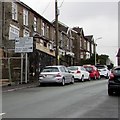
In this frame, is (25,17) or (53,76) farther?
(25,17)

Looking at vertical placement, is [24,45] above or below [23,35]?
below

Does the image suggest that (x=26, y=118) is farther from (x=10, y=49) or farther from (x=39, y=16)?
(x=39, y=16)

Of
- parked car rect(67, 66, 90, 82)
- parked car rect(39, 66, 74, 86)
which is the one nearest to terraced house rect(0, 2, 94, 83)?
parked car rect(39, 66, 74, 86)

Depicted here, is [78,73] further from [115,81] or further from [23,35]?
[115,81]

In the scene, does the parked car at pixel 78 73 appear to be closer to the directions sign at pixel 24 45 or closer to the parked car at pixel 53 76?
the parked car at pixel 53 76

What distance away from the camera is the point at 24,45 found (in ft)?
92.7

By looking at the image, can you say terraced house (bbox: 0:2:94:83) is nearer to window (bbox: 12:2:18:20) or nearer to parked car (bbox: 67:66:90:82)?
window (bbox: 12:2:18:20)

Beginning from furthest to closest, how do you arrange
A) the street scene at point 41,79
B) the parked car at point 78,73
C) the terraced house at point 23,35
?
the parked car at point 78,73 → the terraced house at point 23,35 → the street scene at point 41,79

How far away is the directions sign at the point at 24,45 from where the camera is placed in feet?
92.5

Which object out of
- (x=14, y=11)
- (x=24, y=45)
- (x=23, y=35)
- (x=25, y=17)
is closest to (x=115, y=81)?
(x=24, y=45)

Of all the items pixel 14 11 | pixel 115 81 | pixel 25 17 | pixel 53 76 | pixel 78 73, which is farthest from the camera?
pixel 25 17

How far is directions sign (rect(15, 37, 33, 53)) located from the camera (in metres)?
28.2

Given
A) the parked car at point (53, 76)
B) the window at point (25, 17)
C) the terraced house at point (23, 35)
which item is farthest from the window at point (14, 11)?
the parked car at point (53, 76)

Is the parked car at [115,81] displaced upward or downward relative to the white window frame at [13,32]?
downward
